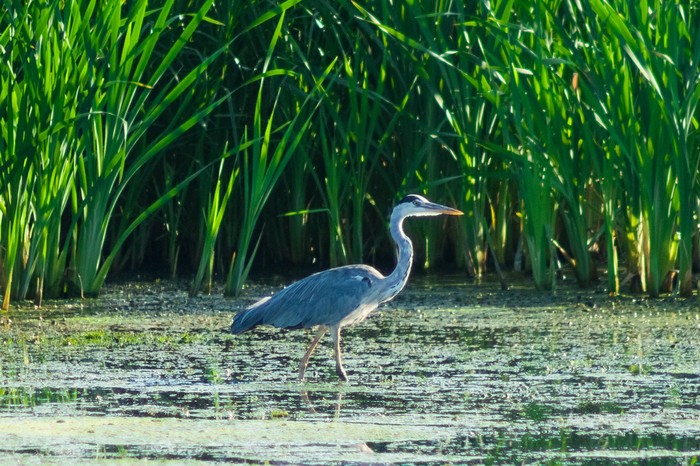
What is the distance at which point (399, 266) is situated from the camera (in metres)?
6.79

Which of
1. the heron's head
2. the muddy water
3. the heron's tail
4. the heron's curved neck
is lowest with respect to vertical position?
the muddy water

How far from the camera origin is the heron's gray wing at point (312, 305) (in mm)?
6477

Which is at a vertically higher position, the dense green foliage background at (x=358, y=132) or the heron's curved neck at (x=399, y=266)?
the dense green foliage background at (x=358, y=132)

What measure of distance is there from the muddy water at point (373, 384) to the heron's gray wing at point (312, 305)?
224 millimetres

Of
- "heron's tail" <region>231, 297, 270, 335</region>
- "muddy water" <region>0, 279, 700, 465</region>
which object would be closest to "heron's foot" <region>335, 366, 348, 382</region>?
"muddy water" <region>0, 279, 700, 465</region>

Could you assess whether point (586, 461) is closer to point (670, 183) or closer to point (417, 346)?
point (417, 346)

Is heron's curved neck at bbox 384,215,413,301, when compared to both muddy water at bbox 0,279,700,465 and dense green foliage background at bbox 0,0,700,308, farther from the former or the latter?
dense green foliage background at bbox 0,0,700,308

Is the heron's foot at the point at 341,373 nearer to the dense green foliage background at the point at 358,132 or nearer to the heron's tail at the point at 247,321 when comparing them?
the heron's tail at the point at 247,321

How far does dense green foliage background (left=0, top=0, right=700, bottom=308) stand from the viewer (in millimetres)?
7816

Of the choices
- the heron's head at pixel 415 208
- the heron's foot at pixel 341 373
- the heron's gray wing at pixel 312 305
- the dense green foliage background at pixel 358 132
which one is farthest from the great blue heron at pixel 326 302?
the dense green foliage background at pixel 358 132

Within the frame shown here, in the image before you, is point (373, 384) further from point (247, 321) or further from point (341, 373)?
point (247, 321)

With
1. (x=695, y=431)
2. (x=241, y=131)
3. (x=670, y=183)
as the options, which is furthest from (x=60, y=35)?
(x=695, y=431)

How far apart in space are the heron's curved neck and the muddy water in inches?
13.4

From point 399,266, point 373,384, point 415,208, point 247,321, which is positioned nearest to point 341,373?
point 373,384
